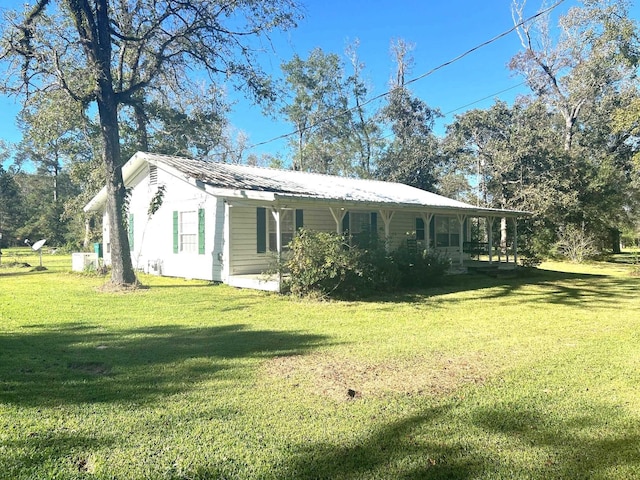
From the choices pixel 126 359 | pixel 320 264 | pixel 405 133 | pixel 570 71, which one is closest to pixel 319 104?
pixel 405 133

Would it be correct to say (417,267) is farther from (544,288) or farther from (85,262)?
(85,262)

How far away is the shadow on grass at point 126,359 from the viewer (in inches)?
162

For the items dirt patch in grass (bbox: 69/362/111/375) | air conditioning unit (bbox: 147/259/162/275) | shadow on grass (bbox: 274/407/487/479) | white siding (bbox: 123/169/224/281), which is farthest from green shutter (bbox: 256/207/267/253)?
shadow on grass (bbox: 274/407/487/479)

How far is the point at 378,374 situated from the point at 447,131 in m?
28.9

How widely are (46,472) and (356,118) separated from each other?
3654cm

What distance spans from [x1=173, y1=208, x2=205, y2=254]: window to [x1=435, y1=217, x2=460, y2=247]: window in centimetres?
1002

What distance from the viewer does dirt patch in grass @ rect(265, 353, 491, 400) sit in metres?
4.22

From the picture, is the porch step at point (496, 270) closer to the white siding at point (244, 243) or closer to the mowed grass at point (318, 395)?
the mowed grass at point (318, 395)

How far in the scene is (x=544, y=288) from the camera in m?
12.8

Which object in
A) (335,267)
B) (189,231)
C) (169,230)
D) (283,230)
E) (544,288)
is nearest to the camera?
(335,267)

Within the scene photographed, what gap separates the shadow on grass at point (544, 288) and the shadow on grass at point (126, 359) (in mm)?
4616

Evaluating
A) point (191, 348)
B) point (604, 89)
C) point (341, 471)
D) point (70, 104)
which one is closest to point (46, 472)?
point (341, 471)

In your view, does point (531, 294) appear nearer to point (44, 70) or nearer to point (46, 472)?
point (46, 472)

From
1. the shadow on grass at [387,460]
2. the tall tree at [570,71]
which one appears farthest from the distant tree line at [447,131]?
the shadow on grass at [387,460]
